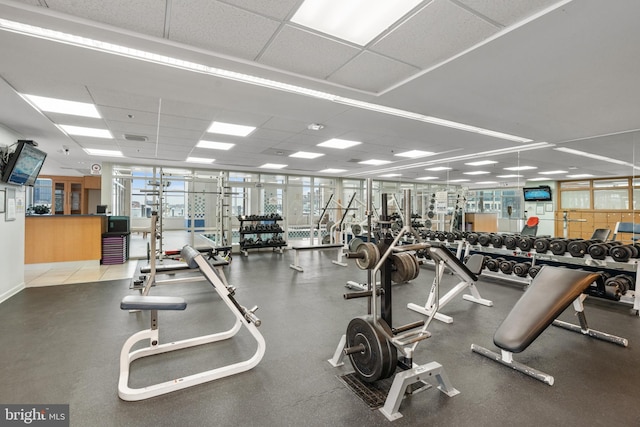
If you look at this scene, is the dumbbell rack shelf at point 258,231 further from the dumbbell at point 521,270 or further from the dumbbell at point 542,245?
the dumbbell at point 542,245

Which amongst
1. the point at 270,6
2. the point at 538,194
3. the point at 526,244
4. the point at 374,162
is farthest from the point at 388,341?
the point at 538,194

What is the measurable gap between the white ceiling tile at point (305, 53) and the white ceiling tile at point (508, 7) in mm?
840

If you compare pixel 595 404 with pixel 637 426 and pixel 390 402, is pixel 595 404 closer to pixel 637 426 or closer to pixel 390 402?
pixel 637 426

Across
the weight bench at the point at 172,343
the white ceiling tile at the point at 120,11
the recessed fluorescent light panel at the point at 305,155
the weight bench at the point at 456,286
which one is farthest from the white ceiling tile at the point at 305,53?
the recessed fluorescent light panel at the point at 305,155

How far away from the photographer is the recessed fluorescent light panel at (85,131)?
14.2 ft

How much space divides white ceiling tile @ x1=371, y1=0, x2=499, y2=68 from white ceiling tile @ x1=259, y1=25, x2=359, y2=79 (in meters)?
0.29

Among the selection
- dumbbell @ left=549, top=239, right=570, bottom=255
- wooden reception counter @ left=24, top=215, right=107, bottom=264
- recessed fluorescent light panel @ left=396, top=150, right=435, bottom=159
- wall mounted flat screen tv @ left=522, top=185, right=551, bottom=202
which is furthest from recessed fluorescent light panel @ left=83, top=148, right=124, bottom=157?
wall mounted flat screen tv @ left=522, top=185, right=551, bottom=202

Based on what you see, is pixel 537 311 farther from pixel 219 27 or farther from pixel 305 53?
pixel 219 27

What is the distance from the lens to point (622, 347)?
2881 mm

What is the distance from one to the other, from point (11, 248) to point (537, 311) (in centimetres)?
656

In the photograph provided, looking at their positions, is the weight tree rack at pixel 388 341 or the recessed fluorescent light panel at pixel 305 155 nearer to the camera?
the weight tree rack at pixel 388 341

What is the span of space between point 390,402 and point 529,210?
7094mm

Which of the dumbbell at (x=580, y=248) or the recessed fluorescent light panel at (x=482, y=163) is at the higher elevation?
the recessed fluorescent light panel at (x=482, y=163)

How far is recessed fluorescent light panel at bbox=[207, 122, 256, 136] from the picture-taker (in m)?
4.24
